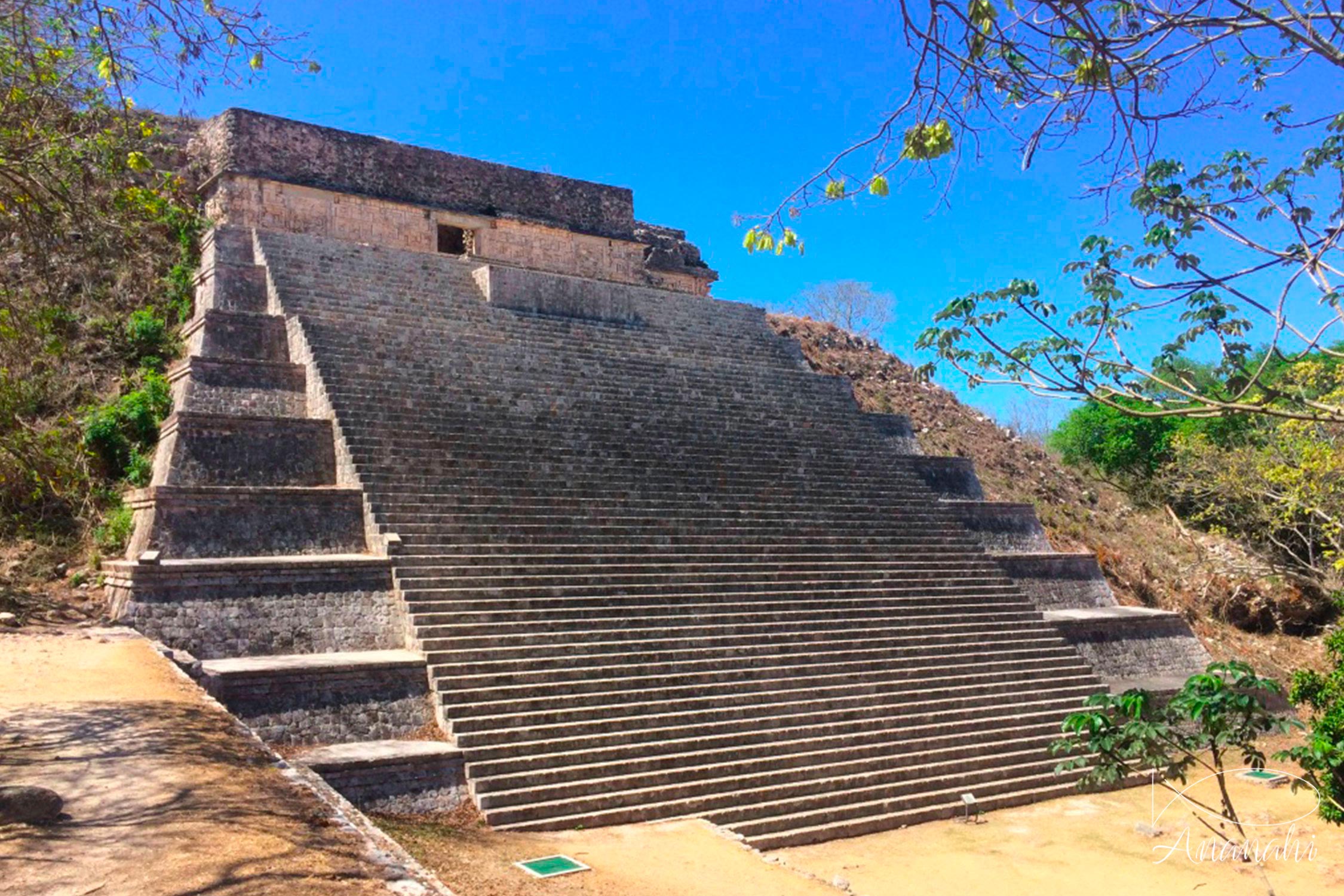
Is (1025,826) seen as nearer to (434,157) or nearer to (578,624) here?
(578,624)

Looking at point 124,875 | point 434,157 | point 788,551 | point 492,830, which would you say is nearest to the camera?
point 124,875

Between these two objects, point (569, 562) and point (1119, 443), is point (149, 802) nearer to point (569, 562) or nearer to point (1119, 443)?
point (569, 562)

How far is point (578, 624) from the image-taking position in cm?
873

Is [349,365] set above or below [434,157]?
below

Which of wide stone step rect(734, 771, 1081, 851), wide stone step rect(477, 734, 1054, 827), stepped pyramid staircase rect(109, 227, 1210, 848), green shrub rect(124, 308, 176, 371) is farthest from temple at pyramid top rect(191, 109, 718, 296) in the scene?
wide stone step rect(734, 771, 1081, 851)

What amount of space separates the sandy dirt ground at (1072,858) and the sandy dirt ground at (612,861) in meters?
0.78

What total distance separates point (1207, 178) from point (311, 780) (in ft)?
18.6

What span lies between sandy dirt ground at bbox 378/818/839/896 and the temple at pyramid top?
11.2 meters

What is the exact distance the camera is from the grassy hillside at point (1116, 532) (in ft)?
51.0

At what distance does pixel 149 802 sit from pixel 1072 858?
6199 millimetres

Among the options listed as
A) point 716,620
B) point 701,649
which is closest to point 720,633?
point 716,620

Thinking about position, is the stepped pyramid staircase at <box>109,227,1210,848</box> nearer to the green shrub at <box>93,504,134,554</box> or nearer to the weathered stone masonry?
the weathered stone masonry

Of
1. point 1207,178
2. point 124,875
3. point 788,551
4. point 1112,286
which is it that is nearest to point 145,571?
point 124,875

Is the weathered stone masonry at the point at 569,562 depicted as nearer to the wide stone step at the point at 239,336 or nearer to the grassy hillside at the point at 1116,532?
the wide stone step at the point at 239,336
